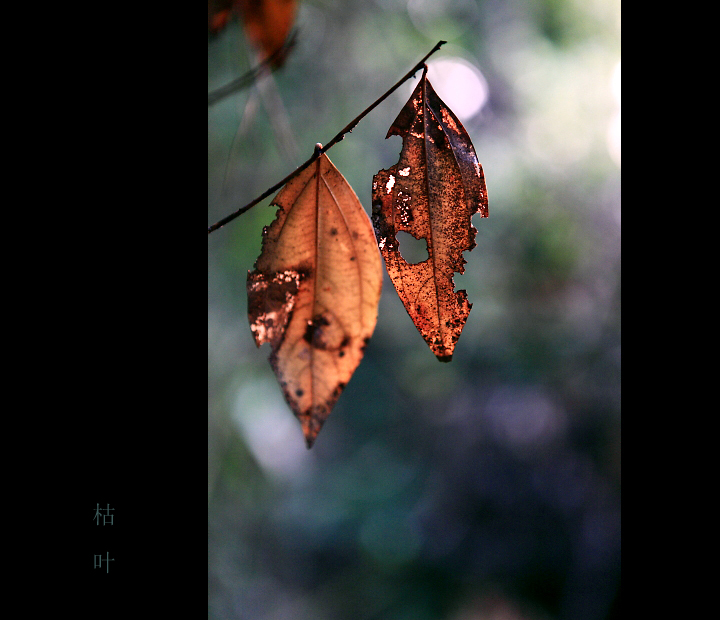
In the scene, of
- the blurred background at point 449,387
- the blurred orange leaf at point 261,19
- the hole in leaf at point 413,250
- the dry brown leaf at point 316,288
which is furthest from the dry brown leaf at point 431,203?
the hole in leaf at point 413,250

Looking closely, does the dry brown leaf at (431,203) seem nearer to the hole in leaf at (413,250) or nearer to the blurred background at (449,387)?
the blurred background at (449,387)

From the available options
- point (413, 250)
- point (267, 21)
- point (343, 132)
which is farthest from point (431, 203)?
point (413, 250)

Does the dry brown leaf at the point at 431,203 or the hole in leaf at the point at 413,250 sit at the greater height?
the hole in leaf at the point at 413,250

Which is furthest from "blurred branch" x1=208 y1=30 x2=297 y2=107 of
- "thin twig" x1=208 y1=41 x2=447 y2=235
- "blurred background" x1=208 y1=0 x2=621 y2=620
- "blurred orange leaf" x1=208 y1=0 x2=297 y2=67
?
"thin twig" x1=208 y1=41 x2=447 y2=235

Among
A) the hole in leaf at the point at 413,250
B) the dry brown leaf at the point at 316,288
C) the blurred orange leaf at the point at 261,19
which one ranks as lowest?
the dry brown leaf at the point at 316,288

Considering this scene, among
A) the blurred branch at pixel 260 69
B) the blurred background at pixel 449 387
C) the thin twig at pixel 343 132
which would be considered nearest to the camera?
the thin twig at pixel 343 132
